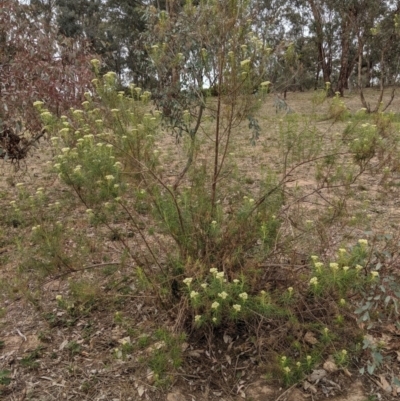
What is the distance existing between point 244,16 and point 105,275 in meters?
1.98

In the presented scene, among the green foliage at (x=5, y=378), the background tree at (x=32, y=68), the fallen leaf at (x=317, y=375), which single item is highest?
the background tree at (x=32, y=68)

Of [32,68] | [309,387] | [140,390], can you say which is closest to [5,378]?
[140,390]

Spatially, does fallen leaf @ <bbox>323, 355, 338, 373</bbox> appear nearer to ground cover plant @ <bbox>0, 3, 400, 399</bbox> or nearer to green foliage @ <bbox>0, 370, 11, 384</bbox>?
ground cover plant @ <bbox>0, 3, 400, 399</bbox>

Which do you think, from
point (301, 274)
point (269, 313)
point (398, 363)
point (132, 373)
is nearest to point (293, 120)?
point (301, 274)

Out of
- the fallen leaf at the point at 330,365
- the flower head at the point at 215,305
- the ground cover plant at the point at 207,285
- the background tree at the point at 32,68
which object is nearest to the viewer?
the flower head at the point at 215,305

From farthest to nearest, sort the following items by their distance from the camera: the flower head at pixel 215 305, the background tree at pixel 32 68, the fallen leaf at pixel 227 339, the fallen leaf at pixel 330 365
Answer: the background tree at pixel 32 68 → the fallen leaf at pixel 227 339 → the fallen leaf at pixel 330 365 → the flower head at pixel 215 305

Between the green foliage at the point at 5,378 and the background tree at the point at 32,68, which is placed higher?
the background tree at the point at 32,68

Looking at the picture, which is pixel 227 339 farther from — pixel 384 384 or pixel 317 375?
pixel 384 384

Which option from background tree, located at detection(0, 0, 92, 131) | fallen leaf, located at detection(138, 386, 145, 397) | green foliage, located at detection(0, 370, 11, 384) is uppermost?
background tree, located at detection(0, 0, 92, 131)

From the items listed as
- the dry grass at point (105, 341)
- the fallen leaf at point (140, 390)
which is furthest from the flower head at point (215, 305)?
the fallen leaf at point (140, 390)

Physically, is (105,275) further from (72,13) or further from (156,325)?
(72,13)

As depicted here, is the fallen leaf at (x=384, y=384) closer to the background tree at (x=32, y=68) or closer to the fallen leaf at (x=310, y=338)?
the fallen leaf at (x=310, y=338)

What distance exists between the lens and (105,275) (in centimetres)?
301

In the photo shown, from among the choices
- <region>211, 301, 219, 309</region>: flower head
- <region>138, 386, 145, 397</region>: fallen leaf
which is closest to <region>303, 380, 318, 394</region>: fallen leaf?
<region>211, 301, 219, 309</region>: flower head
